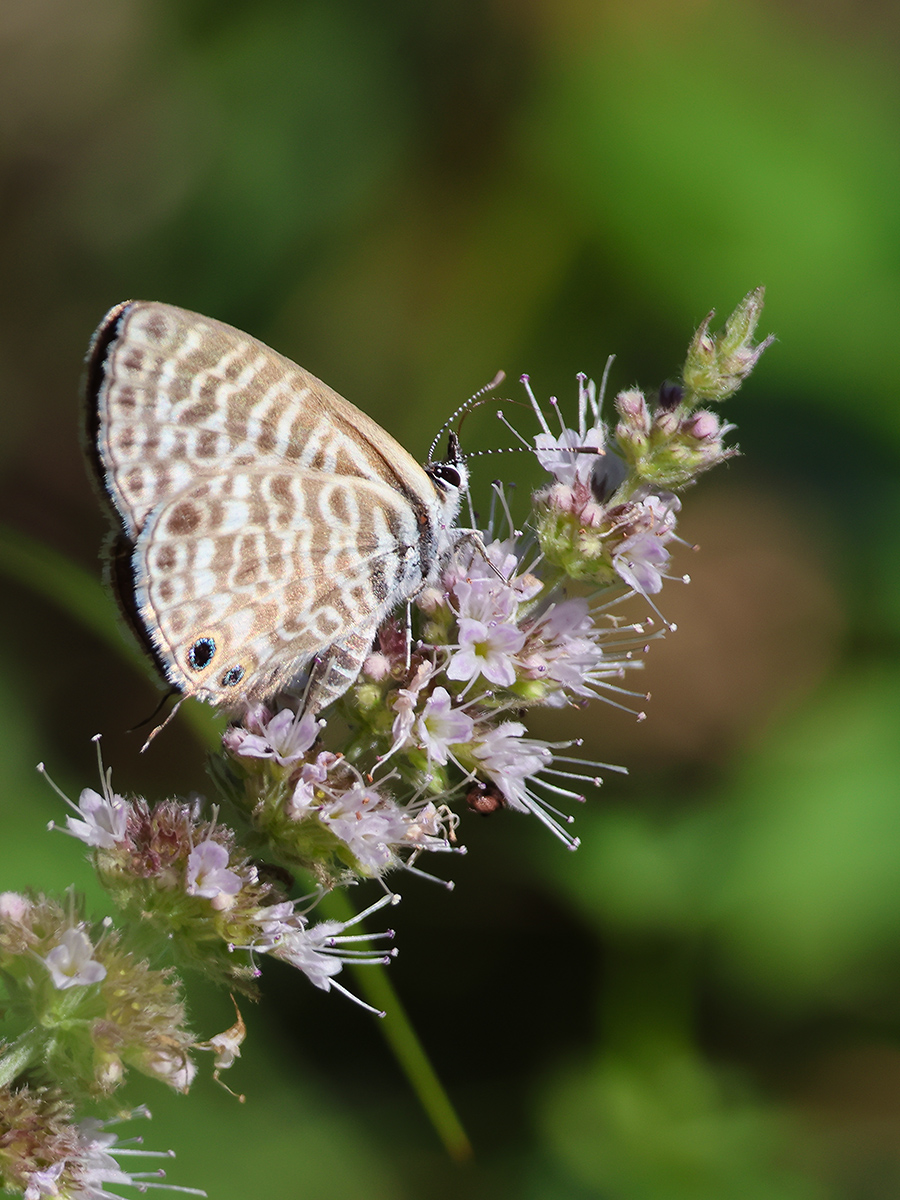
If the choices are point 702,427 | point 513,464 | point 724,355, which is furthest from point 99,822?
point 513,464

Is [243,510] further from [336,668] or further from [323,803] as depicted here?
[323,803]

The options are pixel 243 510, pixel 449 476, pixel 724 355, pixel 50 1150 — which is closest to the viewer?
pixel 50 1150

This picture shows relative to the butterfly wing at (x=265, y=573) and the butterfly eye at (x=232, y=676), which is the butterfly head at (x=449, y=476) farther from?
the butterfly eye at (x=232, y=676)

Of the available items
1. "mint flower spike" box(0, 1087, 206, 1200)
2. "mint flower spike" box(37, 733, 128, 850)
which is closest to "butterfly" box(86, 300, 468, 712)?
"mint flower spike" box(37, 733, 128, 850)

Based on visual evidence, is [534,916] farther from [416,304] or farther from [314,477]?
[416,304]

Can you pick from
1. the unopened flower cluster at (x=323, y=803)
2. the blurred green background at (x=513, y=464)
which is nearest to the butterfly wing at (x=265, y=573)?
the unopened flower cluster at (x=323, y=803)

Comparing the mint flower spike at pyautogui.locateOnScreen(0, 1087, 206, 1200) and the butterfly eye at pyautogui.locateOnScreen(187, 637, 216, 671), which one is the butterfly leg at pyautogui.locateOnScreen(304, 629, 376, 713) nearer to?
the butterfly eye at pyautogui.locateOnScreen(187, 637, 216, 671)
